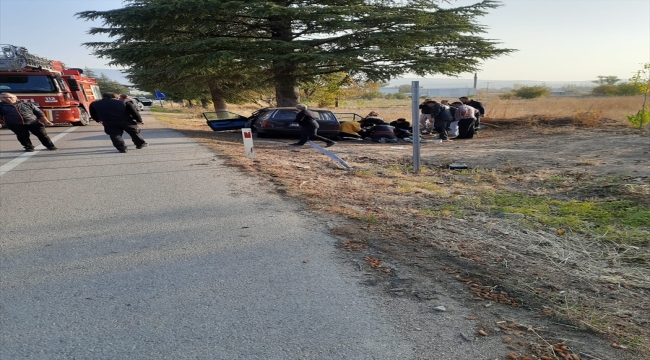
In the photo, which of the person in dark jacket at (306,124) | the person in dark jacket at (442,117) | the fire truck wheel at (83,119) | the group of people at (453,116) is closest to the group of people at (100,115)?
the person in dark jacket at (306,124)

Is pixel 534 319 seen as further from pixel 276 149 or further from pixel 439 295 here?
pixel 276 149

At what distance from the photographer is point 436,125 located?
1577cm

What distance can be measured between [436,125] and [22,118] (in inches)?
522

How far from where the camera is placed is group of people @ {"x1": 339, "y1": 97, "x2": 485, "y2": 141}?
51.5 feet

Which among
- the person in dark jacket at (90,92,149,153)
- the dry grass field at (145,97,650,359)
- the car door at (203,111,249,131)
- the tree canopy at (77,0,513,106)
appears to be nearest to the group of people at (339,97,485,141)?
the tree canopy at (77,0,513,106)

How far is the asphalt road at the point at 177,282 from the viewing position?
2.42 m

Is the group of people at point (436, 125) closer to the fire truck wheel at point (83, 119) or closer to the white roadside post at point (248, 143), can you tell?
the white roadside post at point (248, 143)

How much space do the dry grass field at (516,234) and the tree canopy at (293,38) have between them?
7294 mm

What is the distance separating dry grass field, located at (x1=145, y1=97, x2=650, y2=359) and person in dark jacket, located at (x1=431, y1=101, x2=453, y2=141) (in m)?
5.49

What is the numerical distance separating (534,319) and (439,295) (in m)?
0.63

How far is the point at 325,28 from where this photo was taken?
1691 cm

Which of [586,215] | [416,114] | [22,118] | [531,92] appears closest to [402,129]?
[416,114]

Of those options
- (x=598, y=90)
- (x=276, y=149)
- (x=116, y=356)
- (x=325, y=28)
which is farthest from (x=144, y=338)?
(x=598, y=90)

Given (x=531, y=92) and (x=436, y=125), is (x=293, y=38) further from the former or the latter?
(x=531, y=92)
